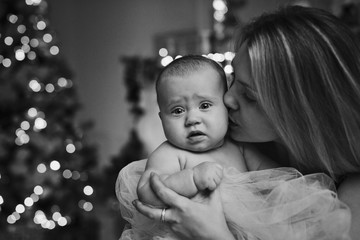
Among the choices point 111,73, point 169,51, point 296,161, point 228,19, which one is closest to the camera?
point 296,161

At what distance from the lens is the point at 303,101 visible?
47.8 inches

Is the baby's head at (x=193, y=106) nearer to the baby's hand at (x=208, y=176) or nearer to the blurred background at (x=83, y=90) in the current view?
the baby's hand at (x=208, y=176)

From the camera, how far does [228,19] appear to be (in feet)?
12.0

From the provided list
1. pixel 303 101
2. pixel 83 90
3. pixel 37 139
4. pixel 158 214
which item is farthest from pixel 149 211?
pixel 83 90

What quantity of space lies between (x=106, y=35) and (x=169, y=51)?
0.88m

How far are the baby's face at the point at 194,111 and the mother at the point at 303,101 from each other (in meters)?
0.10

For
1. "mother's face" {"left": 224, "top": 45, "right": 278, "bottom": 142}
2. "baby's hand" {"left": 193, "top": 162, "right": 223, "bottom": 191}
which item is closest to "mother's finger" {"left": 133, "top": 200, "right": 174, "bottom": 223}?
"baby's hand" {"left": 193, "top": 162, "right": 223, "bottom": 191}

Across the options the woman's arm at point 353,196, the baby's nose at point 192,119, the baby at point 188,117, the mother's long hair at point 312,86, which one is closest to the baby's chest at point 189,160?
the baby at point 188,117

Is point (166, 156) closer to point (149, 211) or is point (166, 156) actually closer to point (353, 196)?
point (149, 211)

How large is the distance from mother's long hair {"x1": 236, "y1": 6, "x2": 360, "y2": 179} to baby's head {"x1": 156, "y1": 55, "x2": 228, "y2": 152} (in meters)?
0.14

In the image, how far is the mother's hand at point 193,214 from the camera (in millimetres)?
1181

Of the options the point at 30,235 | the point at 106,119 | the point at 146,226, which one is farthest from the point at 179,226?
the point at 106,119

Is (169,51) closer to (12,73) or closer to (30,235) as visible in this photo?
(12,73)

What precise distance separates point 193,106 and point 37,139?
209 centimetres
